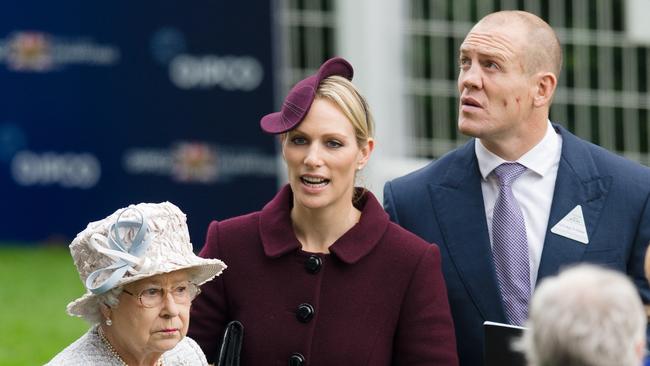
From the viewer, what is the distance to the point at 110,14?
493 inches

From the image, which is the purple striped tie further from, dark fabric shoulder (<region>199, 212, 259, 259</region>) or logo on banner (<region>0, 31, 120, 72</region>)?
logo on banner (<region>0, 31, 120, 72</region>)

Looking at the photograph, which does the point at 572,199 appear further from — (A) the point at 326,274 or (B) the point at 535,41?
(A) the point at 326,274

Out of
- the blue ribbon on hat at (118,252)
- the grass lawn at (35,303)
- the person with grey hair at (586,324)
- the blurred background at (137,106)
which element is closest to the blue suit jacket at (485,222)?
the blue ribbon on hat at (118,252)

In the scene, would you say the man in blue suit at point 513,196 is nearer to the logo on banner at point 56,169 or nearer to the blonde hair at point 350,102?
the blonde hair at point 350,102

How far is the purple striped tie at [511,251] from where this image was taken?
4984 millimetres

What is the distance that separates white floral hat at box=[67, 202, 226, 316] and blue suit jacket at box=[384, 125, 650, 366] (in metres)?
1.06

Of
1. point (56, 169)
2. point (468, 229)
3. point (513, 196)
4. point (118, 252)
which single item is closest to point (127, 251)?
point (118, 252)

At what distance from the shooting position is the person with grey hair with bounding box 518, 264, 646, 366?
3219 millimetres

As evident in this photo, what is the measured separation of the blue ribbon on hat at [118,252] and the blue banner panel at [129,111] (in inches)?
319

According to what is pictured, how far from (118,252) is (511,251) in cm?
141

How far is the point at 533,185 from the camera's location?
16.8 feet

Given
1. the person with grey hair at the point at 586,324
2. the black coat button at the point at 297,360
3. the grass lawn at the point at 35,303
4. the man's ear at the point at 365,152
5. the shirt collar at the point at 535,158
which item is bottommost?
the grass lawn at the point at 35,303

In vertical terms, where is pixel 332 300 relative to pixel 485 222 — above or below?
below

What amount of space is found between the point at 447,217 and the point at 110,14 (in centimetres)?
779
